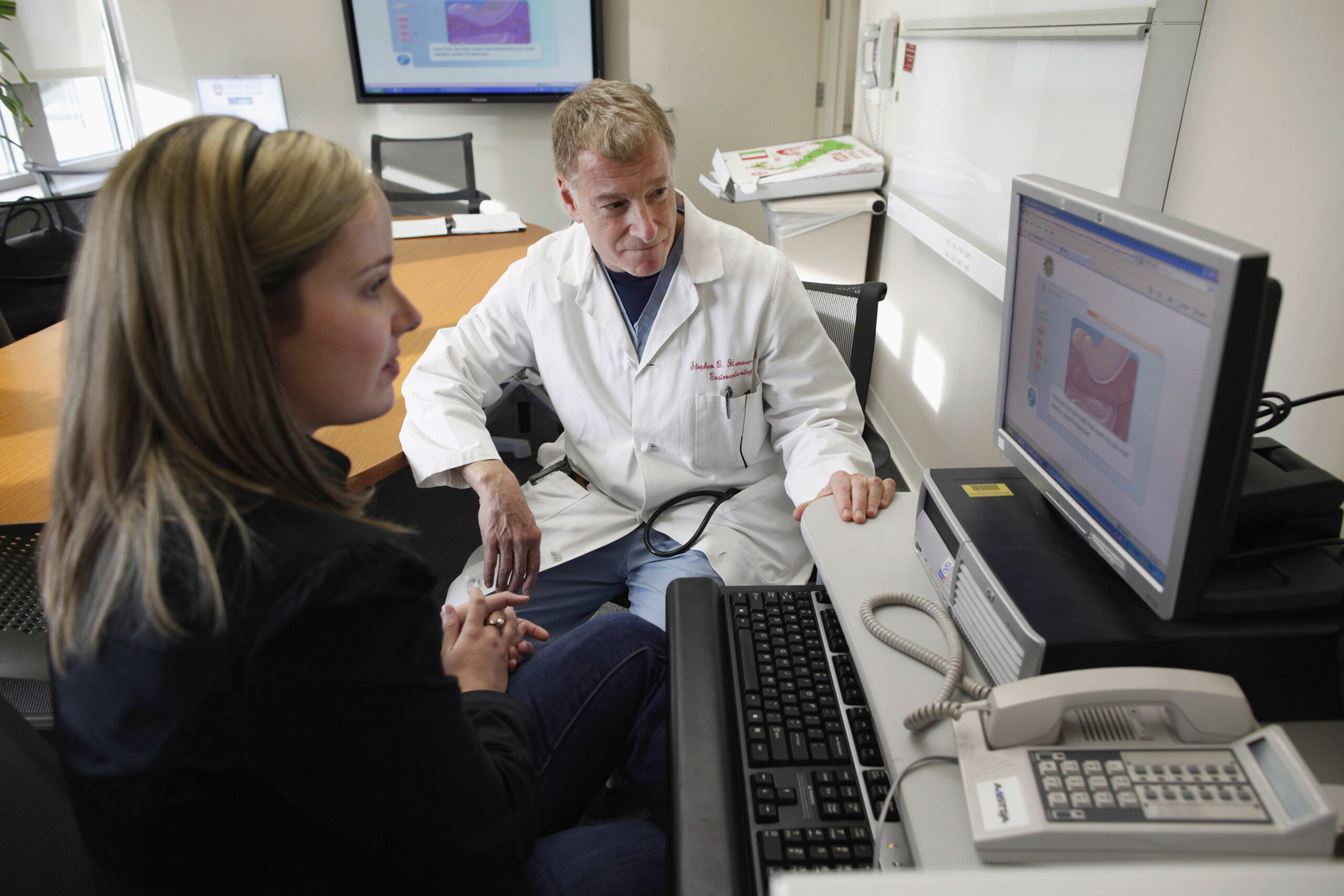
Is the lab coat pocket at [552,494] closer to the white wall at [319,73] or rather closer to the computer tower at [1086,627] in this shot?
the computer tower at [1086,627]

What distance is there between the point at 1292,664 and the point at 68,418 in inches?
37.4

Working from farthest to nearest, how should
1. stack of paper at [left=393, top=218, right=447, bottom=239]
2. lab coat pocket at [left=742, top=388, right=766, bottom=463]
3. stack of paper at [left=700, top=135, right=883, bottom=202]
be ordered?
stack of paper at [left=393, top=218, right=447, bottom=239] → stack of paper at [left=700, top=135, right=883, bottom=202] → lab coat pocket at [left=742, top=388, right=766, bottom=463]

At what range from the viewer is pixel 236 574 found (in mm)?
574

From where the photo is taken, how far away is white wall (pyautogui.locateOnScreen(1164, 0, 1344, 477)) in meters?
0.99

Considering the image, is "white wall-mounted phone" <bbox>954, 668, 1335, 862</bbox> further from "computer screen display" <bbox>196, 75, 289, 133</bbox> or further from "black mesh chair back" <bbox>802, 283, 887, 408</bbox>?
"computer screen display" <bbox>196, 75, 289, 133</bbox>

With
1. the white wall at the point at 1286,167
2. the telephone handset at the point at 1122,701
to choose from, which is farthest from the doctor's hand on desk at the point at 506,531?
the white wall at the point at 1286,167

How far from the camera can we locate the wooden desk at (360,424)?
130cm

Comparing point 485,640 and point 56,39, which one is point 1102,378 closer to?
point 485,640

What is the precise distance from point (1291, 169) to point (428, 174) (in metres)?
3.40

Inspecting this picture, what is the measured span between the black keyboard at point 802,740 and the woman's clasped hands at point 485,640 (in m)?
0.27

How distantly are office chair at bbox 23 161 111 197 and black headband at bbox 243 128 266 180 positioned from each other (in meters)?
3.63

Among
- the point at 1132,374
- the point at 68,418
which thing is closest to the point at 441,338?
the point at 68,418

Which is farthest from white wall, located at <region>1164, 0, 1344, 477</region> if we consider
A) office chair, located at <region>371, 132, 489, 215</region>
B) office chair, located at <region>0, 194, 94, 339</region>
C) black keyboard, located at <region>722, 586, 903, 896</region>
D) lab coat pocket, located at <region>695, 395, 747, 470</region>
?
office chair, located at <region>371, 132, 489, 215</region>

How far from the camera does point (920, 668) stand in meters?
0.79
